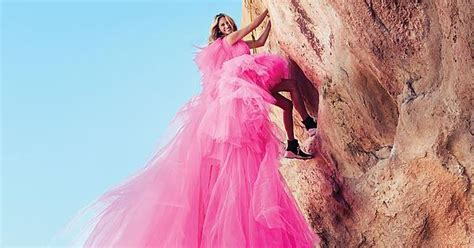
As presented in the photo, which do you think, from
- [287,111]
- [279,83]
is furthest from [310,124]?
[279,83]

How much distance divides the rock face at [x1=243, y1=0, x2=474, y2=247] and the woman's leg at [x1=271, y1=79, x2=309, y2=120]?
0.13 meters

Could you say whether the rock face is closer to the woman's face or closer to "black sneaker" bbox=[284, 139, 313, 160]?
"black sneaker" bbox=[284, 139, 313, 160]

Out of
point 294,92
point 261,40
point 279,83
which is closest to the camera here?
point 279,83

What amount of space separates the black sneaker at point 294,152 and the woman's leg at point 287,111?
0.16ft

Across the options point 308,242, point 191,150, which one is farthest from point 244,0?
point 308,242

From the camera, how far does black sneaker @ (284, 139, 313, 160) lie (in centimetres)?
582

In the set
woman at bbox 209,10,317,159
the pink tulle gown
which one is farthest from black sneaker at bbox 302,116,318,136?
the pink tulle gown

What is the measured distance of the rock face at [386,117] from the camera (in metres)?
4.57

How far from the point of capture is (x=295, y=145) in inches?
230

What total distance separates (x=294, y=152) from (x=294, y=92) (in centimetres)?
49

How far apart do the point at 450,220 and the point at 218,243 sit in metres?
1.50

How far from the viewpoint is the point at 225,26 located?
6.02m

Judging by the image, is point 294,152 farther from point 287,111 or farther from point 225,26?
point 225,26

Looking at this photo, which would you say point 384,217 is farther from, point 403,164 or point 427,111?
point 427,111
